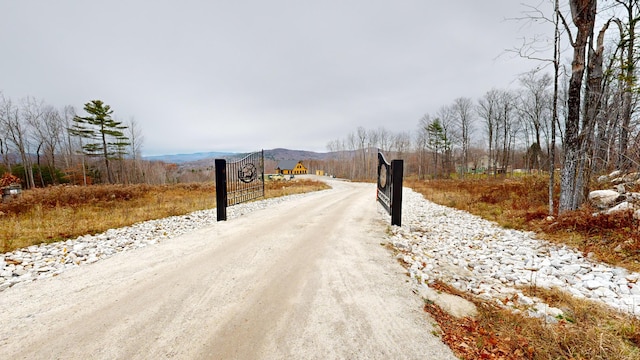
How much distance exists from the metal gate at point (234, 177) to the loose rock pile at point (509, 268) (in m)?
5.24

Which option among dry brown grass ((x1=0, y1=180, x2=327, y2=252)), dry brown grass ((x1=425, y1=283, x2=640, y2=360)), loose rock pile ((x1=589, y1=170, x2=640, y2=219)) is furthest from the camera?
dry brown grass ((x1=0, y1=180, x2=327, y2=252))

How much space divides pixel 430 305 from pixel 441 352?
80cm

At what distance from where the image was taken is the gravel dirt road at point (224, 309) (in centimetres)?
204

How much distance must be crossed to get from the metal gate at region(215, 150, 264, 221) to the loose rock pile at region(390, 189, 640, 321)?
5.24 metres

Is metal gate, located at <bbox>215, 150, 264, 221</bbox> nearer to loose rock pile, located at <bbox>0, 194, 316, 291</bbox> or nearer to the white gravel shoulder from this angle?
loose rock pile, located at <bbox>0, 194, 316, 291</bbox>

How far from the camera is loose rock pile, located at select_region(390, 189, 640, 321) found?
3037mm

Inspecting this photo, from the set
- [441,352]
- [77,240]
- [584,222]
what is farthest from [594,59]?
[77,240]

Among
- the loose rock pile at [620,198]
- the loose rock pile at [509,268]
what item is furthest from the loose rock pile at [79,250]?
the loose rock pile at [620,198]

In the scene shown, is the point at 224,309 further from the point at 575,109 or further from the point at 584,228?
the point at 575,109

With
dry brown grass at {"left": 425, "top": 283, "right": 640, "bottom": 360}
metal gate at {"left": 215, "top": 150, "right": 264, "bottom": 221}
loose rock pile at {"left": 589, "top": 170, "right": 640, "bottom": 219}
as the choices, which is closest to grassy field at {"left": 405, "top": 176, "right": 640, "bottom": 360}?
dry brown grass at {"left": 425, "top": 283, "right": 640, "bottom": 360}

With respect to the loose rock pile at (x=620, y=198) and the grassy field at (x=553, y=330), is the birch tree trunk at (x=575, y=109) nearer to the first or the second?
the loose rock pile at (x=620, y=198)

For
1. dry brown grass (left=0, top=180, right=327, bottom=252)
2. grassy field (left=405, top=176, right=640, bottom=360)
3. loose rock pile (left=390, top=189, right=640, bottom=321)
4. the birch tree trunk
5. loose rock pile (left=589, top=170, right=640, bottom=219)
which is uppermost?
the birch tree trunk

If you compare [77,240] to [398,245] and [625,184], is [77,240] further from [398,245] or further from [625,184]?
[625,184]

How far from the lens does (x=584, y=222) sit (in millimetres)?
5285
